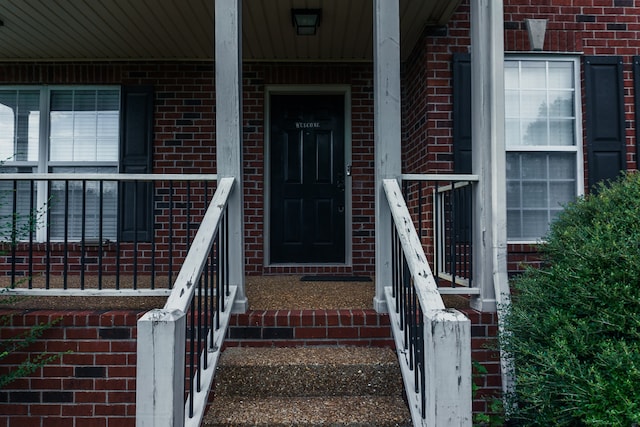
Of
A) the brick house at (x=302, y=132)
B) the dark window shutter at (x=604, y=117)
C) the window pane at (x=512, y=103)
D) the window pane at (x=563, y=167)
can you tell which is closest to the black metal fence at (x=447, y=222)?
the brick house at (x=302, y=132)

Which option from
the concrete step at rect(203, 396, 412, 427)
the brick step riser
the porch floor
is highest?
the porch floor

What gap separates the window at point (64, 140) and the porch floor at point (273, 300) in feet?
5.92

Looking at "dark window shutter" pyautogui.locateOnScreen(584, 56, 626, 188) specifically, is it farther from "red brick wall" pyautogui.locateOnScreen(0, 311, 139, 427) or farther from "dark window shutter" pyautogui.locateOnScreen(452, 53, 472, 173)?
"red brick wall" pyautogui.locateOnScreen(0, 311, 139, 427)

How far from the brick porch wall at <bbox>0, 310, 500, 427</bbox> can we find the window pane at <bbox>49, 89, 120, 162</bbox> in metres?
2.60

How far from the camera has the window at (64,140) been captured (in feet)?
16.6

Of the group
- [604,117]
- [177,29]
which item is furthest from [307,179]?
[604,117]

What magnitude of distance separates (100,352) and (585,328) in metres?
2.65

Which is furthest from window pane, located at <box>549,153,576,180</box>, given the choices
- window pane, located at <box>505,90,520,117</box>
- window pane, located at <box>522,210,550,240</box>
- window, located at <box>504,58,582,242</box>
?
window pane, located at <box>505,90,520,117</box>

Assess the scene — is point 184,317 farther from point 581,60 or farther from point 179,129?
point 581,60

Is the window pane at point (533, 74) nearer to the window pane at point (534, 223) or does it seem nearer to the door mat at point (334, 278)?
the window pane at point (534, 223)

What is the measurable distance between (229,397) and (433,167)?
2.68m

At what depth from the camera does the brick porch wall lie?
9.38 ft

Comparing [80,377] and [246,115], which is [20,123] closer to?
[246,115]

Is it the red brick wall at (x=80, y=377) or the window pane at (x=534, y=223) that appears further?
the window pane at (x=534, y=223)
